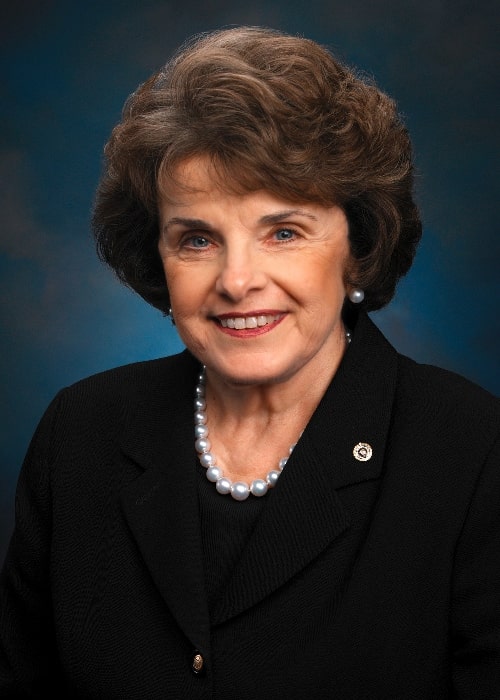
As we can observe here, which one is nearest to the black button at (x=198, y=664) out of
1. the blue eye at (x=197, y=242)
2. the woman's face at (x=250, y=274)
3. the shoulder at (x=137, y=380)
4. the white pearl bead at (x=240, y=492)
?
the white pearl bead at (x=240, y=492)

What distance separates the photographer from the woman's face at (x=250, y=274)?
89.0 inches

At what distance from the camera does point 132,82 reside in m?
4.11

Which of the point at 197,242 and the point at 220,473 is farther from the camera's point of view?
the point at 220,473

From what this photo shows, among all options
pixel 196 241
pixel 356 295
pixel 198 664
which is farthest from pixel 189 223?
pixel 198 664

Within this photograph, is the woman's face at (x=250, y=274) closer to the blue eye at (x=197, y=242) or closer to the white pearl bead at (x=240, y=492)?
the blue eye at (x=197, y=242)

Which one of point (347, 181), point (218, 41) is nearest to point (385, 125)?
point (347, 181)

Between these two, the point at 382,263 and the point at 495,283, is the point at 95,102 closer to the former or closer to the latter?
the point at 495,283

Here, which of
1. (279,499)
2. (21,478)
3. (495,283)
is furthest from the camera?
(495,283)

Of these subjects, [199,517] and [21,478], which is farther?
[21,478]

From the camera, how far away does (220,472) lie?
8.21ft

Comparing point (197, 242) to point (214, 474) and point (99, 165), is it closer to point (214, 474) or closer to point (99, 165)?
point (214, 474)

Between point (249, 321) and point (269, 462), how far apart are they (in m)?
0.37

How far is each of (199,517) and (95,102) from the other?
2.24 meters

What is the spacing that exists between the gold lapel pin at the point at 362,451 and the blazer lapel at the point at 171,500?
39cm
